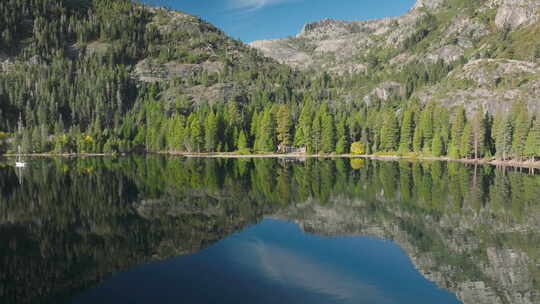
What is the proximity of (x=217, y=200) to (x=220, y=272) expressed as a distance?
72.7ft

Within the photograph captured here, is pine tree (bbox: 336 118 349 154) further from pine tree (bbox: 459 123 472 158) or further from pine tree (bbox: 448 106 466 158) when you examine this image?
pine tree (bbox: 459 123 472 158)

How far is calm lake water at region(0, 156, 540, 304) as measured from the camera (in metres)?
20.8

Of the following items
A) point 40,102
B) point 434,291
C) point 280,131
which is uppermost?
point 40,102

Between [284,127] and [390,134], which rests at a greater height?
[284,127]

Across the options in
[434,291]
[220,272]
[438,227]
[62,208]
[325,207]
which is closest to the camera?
[434,291]

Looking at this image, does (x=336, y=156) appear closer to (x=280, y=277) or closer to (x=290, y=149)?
(x=290, y=149)

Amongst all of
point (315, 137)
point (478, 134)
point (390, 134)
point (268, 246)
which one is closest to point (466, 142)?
point (478, 134)

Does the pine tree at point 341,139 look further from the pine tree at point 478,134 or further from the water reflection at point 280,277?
the water reflection at point 280,277

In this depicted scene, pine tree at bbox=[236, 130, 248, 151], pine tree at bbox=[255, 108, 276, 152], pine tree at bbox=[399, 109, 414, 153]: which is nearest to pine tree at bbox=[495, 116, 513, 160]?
pine tree at bbox=[399, 109, 414, 153]

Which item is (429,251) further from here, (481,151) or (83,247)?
(481,151)

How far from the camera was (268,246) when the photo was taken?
96.3ft

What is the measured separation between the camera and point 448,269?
2394 cm

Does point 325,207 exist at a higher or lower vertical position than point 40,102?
lower

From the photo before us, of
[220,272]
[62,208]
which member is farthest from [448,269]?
[62,208]
